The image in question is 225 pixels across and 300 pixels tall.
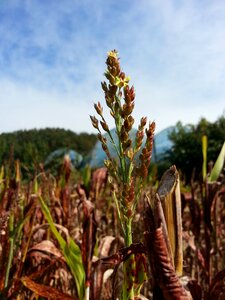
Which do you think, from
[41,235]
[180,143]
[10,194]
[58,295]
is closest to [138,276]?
[58,295]

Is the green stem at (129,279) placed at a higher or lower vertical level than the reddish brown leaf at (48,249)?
lower

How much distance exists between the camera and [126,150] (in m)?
0.48

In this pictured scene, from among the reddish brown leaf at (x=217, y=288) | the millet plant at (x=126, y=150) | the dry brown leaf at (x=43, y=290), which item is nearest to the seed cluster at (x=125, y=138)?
the millet plant at (x=126, y=150)

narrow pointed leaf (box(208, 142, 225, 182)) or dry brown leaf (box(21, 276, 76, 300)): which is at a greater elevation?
narrow pointed leaf (box(208, 142, 225, 182))

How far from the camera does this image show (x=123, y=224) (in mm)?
480

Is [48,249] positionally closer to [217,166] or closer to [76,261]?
[76,261]

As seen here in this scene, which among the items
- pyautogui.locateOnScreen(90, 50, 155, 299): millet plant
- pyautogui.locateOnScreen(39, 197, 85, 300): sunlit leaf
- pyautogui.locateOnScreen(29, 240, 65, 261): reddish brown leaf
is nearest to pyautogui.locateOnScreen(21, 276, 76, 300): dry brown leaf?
pyautogui.locateOnScreen(39, 197, 85, 300): sunlit leaf

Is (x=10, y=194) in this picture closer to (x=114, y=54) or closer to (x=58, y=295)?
(x=58, y=295)

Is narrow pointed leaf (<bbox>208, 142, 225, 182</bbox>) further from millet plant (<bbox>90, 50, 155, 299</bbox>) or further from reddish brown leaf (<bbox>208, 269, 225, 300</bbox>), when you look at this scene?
millet plant (<bbox>90, 50, 155, 299</bbox>)

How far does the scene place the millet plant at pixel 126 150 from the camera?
1.54 feet

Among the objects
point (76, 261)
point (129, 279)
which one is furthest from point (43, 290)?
point (129, 279)

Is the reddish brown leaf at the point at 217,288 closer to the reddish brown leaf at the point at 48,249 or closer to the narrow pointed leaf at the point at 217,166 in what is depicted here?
the narrow pointed leaf at the point at 217,166

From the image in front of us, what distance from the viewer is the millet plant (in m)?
0.47

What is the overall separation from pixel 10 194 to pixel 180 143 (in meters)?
22.9
